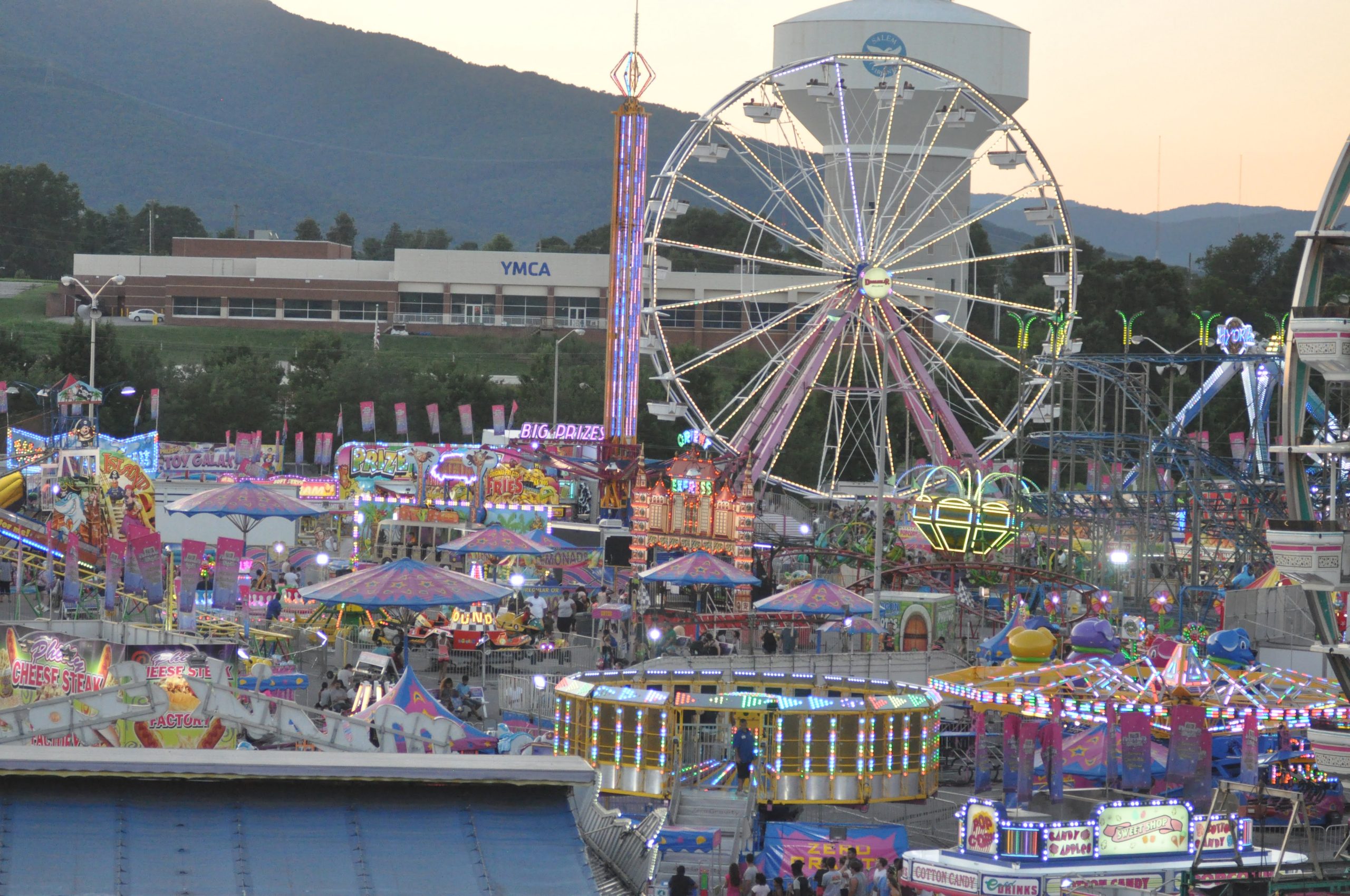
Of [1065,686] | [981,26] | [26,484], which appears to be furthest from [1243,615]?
[981,26]

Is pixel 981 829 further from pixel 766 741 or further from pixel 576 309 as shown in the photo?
pixel 576 309

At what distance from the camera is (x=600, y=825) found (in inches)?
535

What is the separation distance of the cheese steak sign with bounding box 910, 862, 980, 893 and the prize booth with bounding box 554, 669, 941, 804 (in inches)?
154

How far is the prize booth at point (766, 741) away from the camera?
20.9m

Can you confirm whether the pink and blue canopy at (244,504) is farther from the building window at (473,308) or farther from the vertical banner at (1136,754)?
the building window at (473,308)

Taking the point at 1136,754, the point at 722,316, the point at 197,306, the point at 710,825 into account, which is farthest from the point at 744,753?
the point at 197,306

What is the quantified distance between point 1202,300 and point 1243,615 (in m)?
58.4

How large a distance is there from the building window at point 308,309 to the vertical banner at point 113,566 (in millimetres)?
Result: 68798

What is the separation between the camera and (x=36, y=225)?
139 m

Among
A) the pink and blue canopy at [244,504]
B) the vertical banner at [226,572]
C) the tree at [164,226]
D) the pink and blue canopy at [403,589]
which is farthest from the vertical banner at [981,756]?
the tree at [164,226]

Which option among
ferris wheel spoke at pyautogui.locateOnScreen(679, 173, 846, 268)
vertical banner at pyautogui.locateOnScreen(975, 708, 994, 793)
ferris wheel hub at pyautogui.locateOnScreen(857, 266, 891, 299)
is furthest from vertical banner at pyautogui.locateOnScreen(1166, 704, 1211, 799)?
ferris wheel spoke at pyautogui.locateOnScreen(679, 173, 846, 268)

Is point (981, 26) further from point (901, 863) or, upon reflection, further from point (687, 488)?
point (901, 863)

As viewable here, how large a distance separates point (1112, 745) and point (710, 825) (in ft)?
16.3

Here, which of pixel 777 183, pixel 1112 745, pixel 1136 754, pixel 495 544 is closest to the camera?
pixel 1136 754
